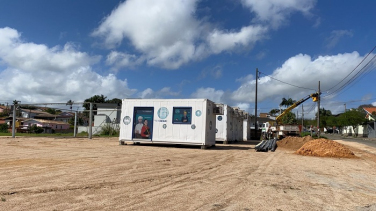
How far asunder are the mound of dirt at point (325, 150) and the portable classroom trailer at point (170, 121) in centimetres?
541

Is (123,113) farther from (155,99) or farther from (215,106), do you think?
(215,106)

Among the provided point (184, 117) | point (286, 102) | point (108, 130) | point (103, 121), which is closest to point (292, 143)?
point (184, 117)

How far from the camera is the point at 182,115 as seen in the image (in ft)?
56.2

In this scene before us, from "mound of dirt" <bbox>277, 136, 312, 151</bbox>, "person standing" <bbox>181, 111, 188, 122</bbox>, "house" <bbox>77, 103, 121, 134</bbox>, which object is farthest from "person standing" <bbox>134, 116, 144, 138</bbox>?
"house" <bbox>77, 103, 121, 134</bbox>

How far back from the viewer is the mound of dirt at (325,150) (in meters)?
14.6

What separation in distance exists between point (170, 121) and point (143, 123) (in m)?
1.78

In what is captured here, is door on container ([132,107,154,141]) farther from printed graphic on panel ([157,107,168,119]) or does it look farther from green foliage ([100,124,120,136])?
green foliage ([100,124,120,136])

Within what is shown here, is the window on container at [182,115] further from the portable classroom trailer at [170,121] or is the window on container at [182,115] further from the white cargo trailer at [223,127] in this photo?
the white cargo trailer at [223,127]

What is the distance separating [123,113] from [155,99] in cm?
233

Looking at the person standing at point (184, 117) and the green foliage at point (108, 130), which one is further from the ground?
the person standing at point (184, 117)

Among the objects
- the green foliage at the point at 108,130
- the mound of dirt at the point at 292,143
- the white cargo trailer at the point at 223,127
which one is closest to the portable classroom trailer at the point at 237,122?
the white cargo trailer at the point at 223,127

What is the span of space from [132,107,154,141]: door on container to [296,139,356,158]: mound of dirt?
28.1ft

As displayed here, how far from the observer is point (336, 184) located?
23.2 ft

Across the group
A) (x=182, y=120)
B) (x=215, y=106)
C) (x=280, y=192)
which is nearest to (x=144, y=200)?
(x=280, y=192)
